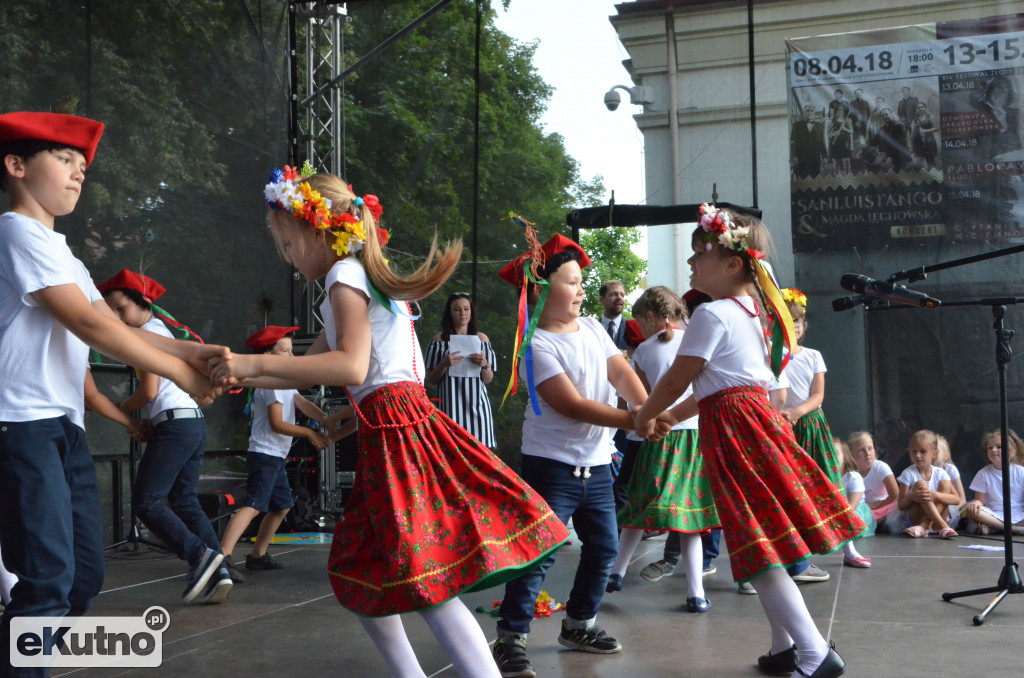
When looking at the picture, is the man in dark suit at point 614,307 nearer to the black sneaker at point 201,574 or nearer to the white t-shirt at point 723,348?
the black sneaker at point 201,574

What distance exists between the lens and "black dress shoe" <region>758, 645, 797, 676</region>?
9.89 ft

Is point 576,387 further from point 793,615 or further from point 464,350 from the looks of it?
point 464,350

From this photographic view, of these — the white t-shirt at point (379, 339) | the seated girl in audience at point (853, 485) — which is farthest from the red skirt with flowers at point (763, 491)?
the seated girl in audience at point (853, 485)

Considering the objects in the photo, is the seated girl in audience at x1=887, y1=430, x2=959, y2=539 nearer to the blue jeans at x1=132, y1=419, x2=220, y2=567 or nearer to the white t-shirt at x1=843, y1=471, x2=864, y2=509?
the white t-shirt at x1=843, y1=471, x2=864, y2=509

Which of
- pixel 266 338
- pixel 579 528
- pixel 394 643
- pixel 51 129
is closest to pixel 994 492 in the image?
pixel 579 528

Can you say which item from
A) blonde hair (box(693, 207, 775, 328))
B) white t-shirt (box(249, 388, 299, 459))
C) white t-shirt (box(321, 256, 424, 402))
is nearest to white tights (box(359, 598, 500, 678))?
white t-shirt (box(321, 256, 424, 402))

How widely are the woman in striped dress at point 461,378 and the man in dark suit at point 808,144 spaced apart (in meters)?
3.22

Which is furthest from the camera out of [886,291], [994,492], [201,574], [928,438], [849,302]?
[928,438]

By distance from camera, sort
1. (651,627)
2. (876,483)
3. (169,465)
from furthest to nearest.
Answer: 1. (876,483)
2. (169,465)
3. (651,627)

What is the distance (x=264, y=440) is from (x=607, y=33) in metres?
5.62

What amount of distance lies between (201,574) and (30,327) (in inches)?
98.8

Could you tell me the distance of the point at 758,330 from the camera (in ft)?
9.96

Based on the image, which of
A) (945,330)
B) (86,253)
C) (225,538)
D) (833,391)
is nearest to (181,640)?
(225,538)

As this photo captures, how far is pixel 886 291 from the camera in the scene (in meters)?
3.63
